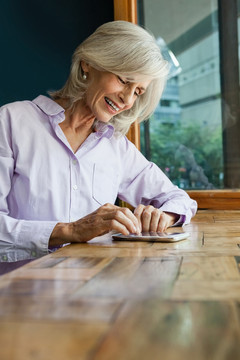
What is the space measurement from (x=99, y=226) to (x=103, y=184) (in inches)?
20.5

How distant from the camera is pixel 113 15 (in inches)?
104

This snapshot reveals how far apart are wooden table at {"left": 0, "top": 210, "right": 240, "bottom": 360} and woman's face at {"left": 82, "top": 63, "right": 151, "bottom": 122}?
0.86m

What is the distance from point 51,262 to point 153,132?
1689 millimetres

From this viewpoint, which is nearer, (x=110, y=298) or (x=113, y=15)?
(x=110, y=298)

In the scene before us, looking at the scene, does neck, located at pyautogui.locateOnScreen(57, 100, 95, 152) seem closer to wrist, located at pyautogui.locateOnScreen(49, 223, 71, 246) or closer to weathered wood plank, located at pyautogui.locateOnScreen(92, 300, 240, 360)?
wrist, located at pyautogui.locateOnScreen(49, 223, 71, 246)

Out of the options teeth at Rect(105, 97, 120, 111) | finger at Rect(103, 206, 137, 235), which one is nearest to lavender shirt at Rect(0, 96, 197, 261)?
teeth at Rect(105, 97, 120, 111)

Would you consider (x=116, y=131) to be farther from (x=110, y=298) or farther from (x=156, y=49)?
(x=110, y=298)

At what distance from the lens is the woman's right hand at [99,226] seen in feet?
4.74

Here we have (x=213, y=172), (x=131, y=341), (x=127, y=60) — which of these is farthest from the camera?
(x=213, y=172)

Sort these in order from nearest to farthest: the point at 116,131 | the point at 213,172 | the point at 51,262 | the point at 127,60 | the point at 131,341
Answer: the point at 131,341 < the point at 51,262 < the point at 127,60 < the point at 116,131 < the point at 213,172

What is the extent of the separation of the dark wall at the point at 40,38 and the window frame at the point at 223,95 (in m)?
0.11

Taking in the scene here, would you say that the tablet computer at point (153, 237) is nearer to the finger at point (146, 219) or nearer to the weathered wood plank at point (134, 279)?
the finger at point (146, 219)

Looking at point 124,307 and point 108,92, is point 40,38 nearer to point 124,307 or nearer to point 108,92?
point 108,92

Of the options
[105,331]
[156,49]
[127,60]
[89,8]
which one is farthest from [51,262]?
[89,8]
